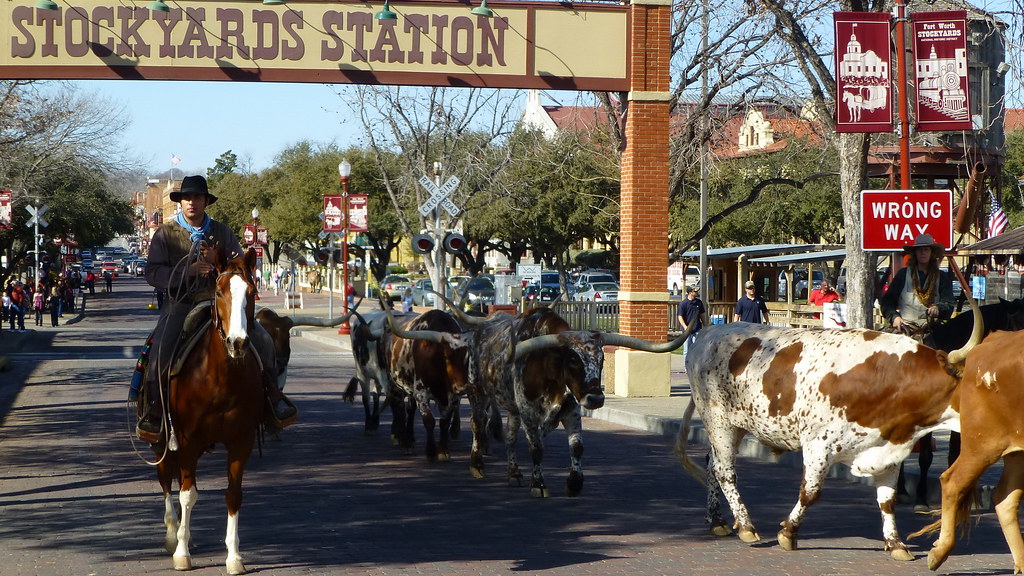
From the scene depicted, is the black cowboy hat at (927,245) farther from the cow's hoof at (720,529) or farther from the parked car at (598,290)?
the parked car at (598,290)

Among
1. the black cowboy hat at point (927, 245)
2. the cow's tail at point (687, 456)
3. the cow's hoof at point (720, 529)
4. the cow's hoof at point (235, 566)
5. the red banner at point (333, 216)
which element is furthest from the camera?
the red banner at point (333, 216)

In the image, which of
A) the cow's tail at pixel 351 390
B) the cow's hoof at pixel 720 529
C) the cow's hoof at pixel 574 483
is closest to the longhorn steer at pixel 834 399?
the cow's hoof at pixel 720 529

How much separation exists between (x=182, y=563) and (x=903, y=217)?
27.8 ft

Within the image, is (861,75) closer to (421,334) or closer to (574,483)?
(421,334)

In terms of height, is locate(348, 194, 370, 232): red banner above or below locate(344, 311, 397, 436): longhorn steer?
above

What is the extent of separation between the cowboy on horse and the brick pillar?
10050 millimetres

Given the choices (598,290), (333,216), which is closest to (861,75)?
(333,216)

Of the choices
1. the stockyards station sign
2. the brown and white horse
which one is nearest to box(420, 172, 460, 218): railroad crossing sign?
the stockyards station sign

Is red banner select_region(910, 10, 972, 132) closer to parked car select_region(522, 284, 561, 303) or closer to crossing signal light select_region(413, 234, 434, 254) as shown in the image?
crossing signal light select_region(413, 234, 434, 254)

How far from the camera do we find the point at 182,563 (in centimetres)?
750

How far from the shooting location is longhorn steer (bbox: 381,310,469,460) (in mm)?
12461

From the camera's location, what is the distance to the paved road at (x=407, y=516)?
25.7 feet

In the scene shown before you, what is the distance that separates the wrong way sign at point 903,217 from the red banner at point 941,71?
0.95 m

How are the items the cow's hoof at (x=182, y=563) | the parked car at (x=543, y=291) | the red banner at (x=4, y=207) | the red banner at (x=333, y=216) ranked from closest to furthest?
the cow's hoof at (x=182, y=563), the red banner at (x=4, y=207), the red banner at (x=333, y=216), the parked car at (x=543, y=291)
